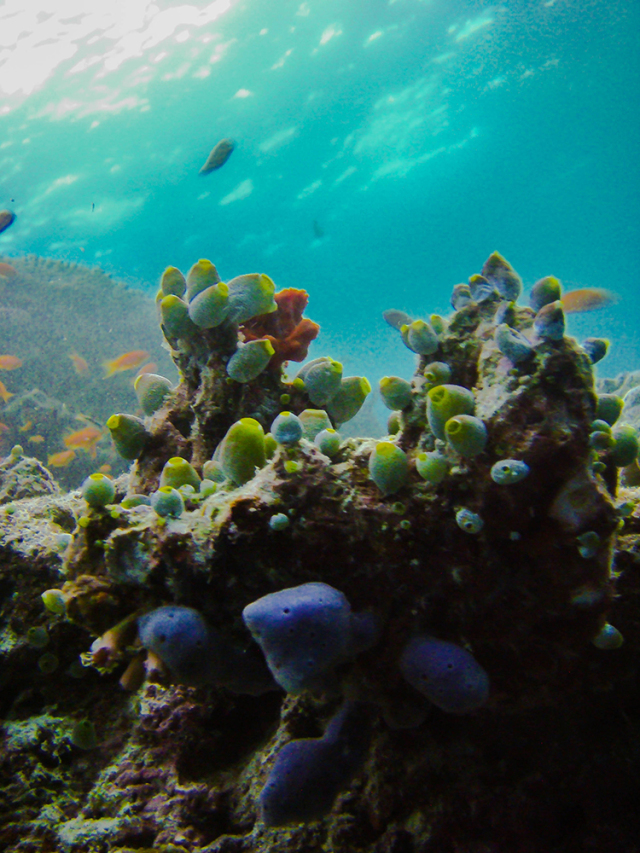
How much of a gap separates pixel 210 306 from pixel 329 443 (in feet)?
3.12

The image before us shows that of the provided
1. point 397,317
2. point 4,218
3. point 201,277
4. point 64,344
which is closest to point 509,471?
point 201,277

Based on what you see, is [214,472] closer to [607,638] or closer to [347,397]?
[347,397]

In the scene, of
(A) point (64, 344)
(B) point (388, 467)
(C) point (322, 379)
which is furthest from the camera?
(A) point (64, 344)

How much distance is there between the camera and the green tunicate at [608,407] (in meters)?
1.70

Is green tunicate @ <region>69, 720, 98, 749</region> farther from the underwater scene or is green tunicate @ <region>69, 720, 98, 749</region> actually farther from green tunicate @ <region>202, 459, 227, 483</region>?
green tunicate @ <region>202, 459, 227, 483</region>

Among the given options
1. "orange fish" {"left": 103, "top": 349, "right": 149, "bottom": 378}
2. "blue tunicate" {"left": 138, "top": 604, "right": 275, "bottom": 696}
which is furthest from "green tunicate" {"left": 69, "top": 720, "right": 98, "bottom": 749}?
"orange fish" {"left": 103, "top": 349, "right": 149, "bottom": 378}

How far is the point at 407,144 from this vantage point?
22781 mm

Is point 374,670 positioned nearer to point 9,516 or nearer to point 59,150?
point 9,516

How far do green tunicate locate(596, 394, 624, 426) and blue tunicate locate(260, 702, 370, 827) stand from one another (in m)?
1.55

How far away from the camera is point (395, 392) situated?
1.76 meters

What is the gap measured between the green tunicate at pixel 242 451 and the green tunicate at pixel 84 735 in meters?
1.48

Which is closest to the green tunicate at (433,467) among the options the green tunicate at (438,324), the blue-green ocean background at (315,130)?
the green tunicate at (438,324)

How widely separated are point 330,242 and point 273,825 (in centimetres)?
3349

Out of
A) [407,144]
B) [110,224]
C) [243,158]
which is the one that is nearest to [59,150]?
[110,224]
